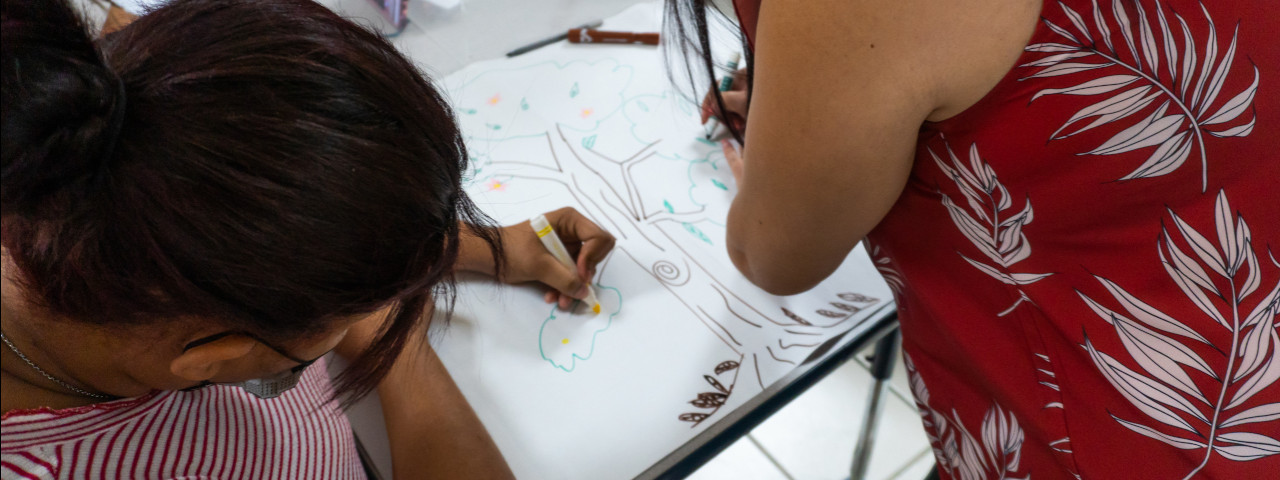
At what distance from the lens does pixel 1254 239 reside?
0.46 m

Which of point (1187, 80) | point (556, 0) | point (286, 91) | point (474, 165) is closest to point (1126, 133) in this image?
point (1187, 80)

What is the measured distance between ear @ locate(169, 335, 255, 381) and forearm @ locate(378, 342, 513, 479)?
199 millimetres

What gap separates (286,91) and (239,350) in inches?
5.9

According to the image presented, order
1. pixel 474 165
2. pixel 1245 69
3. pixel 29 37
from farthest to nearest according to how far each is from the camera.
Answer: pixel 474 165 → pixel 1245 69 → pixel 29 37

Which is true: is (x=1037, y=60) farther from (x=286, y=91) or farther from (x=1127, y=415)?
(x=286, y=91)

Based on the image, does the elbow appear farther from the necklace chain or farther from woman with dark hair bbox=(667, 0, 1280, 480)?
the necklace chain

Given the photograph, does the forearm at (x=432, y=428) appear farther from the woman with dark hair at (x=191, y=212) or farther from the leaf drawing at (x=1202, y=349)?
the leaf drawing at (x=1202, y=349)

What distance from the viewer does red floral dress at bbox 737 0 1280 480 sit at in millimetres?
423

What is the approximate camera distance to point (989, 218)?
518 mm

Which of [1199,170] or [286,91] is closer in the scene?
[286,91]

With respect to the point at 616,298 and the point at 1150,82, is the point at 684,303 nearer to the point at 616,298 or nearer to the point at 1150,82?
the point at 616,298

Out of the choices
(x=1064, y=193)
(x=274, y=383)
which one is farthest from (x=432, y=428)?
(x=1064, y=193)

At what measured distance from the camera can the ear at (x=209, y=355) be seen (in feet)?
1.30

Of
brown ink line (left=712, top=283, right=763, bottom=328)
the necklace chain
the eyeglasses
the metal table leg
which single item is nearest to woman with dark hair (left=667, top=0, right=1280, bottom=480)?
brown ink line (left=712, top=283, right=763, bottom=328)
